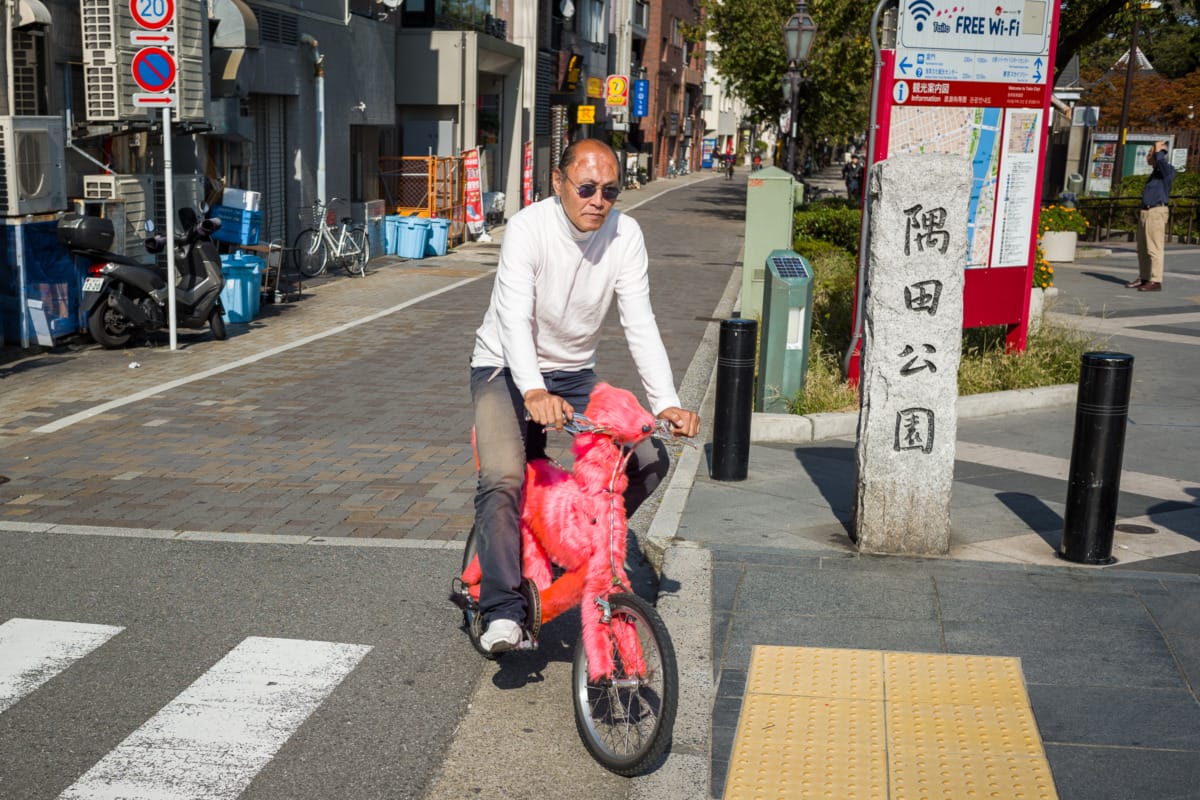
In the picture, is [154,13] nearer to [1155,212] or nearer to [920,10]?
[920,10]

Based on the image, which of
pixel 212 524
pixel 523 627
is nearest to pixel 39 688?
pixel 523 627

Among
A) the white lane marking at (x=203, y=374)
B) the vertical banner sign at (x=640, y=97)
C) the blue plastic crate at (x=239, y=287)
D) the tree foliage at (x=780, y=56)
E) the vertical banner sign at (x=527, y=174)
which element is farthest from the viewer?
the vertical banner sign at (x=640, y=97)

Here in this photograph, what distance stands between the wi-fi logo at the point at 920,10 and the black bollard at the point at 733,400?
3.14m

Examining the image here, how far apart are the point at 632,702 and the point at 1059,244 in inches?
819

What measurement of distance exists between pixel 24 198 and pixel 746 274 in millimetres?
6875

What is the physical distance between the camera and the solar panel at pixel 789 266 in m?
9.29

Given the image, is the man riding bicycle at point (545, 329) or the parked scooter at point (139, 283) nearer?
the man riding bicycle at point (545, 329)

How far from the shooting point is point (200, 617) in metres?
5.46

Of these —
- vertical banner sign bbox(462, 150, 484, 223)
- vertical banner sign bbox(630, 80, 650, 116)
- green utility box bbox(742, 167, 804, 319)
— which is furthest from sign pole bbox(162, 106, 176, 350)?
vertical banner sign bbox(630, 80, 650, 116)

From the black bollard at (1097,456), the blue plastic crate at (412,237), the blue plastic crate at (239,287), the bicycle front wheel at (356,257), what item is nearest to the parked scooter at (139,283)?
the blue plastic crate at (239,287)

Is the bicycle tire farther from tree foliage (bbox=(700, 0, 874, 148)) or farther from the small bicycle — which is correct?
tree foliage (bbox=(700, 0, 874, 148))

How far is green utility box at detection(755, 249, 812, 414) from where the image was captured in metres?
9.12

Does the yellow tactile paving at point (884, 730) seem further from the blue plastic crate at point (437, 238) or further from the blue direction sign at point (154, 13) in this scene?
the blue plastic crate at point (437, 238)

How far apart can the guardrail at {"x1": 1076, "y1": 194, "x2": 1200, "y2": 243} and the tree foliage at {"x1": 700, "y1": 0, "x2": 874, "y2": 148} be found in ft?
23.7
